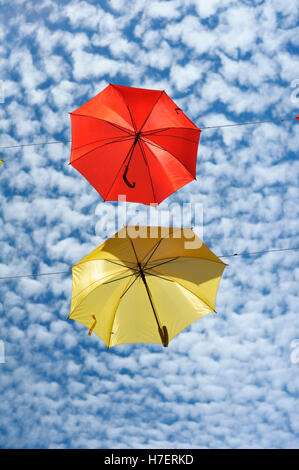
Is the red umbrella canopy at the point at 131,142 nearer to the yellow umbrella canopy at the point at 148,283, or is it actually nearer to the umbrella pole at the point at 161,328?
Result: the yellow umbrella canopy at the point at 148,283

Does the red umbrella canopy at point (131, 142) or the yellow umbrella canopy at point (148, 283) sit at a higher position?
the red umbrella canopy at point (131, 142)

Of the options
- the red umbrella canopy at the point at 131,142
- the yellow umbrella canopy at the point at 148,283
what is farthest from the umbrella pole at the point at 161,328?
the red umbrella canopy at the point at 131,142

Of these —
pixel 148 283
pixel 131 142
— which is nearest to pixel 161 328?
pixel 148 283

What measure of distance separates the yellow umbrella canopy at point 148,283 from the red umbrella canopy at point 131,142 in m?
1.29

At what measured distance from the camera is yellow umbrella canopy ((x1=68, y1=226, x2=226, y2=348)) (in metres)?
10.7

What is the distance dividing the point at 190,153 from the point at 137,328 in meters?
5.05

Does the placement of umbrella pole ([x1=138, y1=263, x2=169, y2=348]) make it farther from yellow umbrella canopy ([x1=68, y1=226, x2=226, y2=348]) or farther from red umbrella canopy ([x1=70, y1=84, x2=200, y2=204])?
red umbrella canopy ([x1=70, y1=84, x2=200, y2=204])

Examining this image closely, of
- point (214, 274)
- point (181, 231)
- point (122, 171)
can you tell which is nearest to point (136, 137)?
point (122, 171)

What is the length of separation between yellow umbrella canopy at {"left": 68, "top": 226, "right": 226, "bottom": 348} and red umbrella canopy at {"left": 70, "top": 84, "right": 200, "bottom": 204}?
1.29 meters

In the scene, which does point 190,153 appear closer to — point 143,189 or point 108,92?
point 143,189

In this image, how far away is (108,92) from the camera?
11.4 metres

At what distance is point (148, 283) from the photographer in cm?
1083

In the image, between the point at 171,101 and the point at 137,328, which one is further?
the point at 171,101

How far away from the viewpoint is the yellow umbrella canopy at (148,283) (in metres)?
10.7
